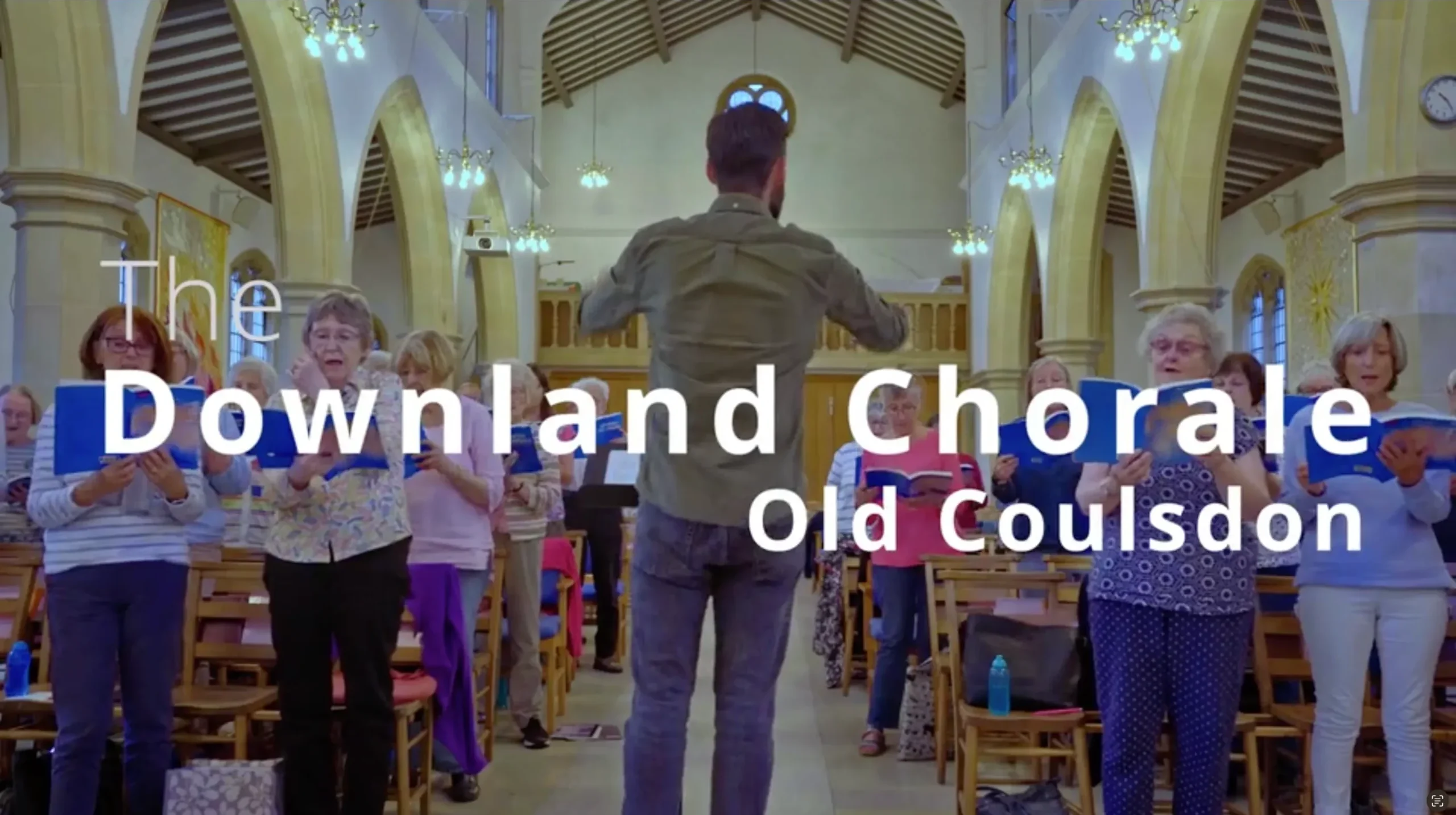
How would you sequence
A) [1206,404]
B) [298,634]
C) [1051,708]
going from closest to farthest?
[1206,404] < [298,634] < [1051,708]

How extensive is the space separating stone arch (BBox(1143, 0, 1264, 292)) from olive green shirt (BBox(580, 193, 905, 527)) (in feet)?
25.7

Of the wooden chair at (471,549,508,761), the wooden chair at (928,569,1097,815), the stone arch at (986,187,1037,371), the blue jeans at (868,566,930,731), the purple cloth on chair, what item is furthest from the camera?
the stone arch at (986,187,1037,371)

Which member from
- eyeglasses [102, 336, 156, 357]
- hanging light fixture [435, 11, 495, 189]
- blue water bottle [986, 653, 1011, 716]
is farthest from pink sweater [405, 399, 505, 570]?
hanging light fixture [435, 11, 495, 189]

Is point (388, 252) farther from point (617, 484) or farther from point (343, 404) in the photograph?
point (343, 404)

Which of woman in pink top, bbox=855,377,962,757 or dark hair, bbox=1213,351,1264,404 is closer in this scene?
dark hair, bbox=1213,351,1264,404

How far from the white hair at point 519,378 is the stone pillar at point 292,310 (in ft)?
13.7

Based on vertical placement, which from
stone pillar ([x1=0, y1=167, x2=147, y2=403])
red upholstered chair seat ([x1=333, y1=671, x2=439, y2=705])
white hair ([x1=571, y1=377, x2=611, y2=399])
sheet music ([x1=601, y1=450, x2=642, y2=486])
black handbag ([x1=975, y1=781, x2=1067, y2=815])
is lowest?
black handbag ([x1=975, y1=781, x2=1067, y2=815])

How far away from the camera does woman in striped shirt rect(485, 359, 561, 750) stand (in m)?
4.52

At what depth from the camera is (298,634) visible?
2865 mm

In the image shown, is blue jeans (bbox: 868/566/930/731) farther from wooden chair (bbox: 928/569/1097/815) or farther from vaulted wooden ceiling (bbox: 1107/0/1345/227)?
vaulted wooden ceiling (bbox: 1107/0/1345/227)

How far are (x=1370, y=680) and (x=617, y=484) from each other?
3637 mm

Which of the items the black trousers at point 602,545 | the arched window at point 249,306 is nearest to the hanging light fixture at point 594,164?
the arched window at point 249,306

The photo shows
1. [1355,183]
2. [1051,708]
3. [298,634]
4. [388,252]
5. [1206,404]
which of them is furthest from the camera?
[388,252]

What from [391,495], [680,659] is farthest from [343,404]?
[680,659]
